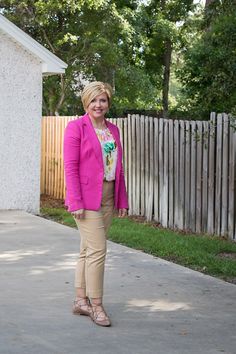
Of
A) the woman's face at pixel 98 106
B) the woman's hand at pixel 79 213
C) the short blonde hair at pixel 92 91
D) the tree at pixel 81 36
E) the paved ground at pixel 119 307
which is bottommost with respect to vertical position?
the paved ground at pixel 119 307

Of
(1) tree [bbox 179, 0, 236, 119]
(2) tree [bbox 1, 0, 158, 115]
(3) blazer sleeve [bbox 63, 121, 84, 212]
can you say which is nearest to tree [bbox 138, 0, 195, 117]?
(2) tree [bbox 1, 0, 158, 115]

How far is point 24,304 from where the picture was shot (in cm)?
616

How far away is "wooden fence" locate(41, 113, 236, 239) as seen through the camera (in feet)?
32.7

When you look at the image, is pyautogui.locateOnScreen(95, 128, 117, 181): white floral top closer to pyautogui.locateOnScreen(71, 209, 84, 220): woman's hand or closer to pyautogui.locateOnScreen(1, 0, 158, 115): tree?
pyautogui.locateOnScreen(71, 209, 84, 220): woman's hand

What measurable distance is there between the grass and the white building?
6.44 feet

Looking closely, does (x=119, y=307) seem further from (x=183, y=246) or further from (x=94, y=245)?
(x=183, y=246)

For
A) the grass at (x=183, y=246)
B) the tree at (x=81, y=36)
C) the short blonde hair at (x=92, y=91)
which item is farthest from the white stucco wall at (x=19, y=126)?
the short blonde hair at (x=92, y=91)

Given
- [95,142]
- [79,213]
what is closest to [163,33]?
[95,142]

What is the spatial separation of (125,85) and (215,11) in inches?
544

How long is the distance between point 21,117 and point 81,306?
792 centimetres

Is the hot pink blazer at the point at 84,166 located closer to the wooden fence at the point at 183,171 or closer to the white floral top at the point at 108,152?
the white floral top at the point at 108,152

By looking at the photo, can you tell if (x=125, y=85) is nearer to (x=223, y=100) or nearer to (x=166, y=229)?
(x=166, y=229)

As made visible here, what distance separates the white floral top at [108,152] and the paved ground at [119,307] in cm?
121

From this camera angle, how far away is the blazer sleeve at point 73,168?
5.50 meters
